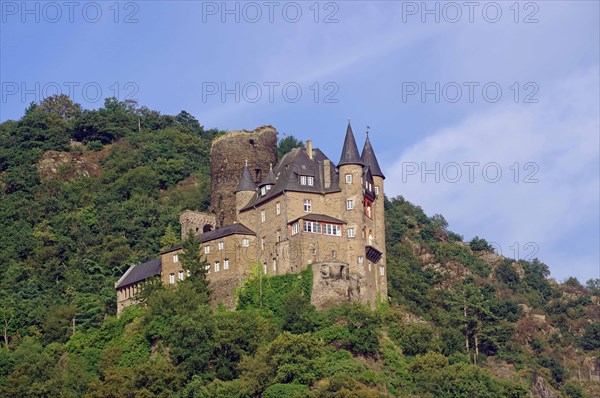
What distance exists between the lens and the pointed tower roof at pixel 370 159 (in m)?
98.8

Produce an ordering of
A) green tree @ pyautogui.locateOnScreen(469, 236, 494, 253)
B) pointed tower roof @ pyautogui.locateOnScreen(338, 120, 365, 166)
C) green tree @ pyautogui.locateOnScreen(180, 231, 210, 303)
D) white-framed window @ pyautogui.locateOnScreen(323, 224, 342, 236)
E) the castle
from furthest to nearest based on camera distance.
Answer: green tree @ pyautogui.locateOnScreen(469, 236, 494, 253)
pointed tower roof @ pyautogui.locateOnScreen(338, 120, 365, 166)
green tree @ pyautogui.locateOnScreen(180, 231, 210, 303)
white-framed window @ pyautogui.locateOnScreen(323, 224, 342, 236)
the castle

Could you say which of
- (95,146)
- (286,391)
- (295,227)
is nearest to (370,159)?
(295,227)

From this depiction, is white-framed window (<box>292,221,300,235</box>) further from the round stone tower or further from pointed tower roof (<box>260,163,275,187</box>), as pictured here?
the round stone tower

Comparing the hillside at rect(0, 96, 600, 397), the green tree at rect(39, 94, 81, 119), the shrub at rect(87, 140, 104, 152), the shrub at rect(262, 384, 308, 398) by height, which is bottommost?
the shrub at rect(262, 384, 308, 398)

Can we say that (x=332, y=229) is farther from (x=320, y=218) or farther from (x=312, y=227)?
(x=312, y=227)

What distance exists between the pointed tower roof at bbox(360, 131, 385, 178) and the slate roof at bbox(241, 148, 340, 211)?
3096 mm

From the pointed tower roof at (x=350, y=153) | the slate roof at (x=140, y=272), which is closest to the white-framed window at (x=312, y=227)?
the pointed tower roof at (x=350, y=153)

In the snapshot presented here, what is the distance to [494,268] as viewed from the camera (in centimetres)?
12731

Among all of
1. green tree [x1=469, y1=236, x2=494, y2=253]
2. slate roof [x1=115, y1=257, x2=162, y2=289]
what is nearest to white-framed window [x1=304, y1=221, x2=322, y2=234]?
slate roof [x1=115, y1=257, x2=162, y2=289]

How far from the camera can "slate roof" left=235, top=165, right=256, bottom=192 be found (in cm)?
9938

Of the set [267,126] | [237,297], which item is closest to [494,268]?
[267,126]

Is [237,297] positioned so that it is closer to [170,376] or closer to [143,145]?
[170,376]

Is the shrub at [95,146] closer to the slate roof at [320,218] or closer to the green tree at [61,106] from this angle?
the green tree at [61,106]

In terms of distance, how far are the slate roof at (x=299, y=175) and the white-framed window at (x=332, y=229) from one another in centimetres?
283
